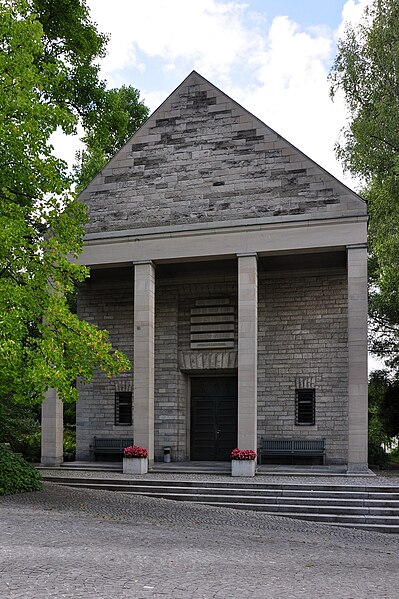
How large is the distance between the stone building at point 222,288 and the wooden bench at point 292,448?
227 mm

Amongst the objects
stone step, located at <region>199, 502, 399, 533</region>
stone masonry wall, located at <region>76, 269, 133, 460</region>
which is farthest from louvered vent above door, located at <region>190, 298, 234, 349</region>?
stone step, located at <region>199, 502, 399, 533</region>

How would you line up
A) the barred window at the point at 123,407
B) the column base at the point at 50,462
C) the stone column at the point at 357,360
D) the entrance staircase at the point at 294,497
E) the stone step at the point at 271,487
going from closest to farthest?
the entrance staircase at the point at 294,497
the stone step at the point at 271,487
the stone column at the point at 357,360
the column base at the point at 50,462
the barred window at the point at 123,407

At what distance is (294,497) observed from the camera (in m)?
14.8

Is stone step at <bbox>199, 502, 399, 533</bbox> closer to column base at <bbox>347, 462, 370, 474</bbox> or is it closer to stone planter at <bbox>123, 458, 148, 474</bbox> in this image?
column base at <bbox>347, 462, 370, 474</bbox>

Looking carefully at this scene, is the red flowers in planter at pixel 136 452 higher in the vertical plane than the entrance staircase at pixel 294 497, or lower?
higher

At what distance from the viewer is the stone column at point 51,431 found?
19.5 m

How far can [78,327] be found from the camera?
14.2 metres

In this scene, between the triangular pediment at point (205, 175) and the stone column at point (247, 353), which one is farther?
the triangular pediment at point (205, 175)

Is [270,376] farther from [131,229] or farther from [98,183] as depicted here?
[98,183]

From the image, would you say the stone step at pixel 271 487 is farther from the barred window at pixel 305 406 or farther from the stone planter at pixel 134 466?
the barred window at pixel 305 406

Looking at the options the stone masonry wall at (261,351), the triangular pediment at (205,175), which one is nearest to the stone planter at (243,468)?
the stone masonry wall at (261,351)

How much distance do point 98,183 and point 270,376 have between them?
25.4 ft

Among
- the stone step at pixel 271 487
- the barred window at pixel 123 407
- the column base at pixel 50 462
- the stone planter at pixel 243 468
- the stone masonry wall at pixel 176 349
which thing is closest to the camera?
the stone step at pixel 271 487

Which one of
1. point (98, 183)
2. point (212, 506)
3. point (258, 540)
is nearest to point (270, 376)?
point (212, 506)
